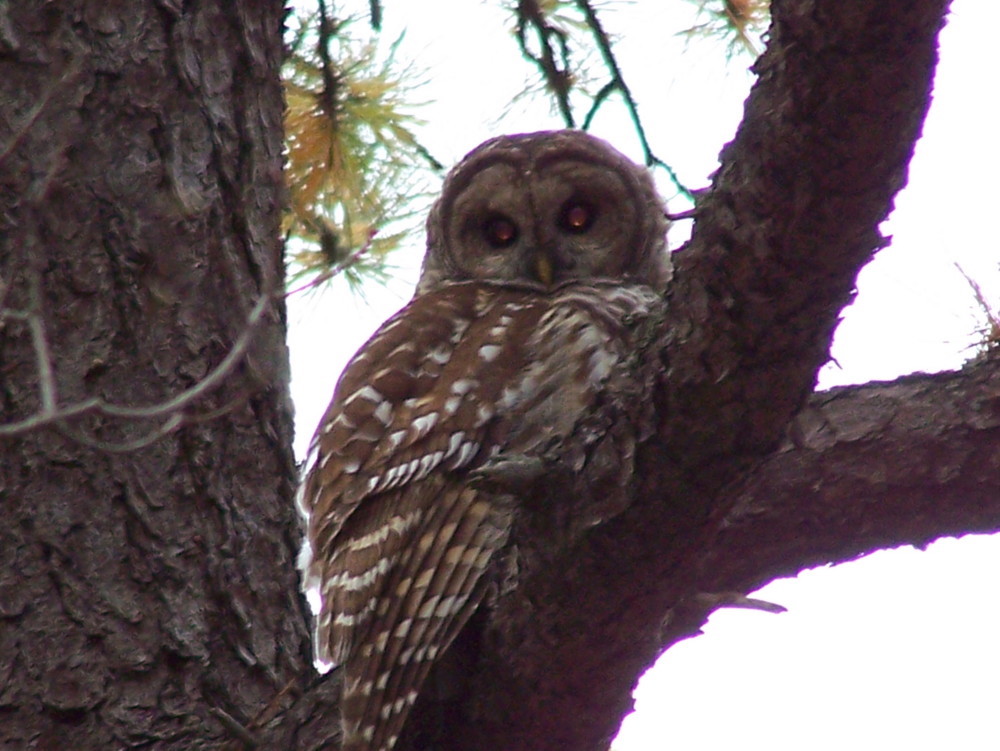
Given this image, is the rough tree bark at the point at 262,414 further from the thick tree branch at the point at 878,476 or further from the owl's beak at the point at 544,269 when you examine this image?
the owl's beak at the point at 544,269

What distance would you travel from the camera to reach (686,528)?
6.19ft

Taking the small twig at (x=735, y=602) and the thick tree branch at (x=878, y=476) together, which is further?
the thick tree branch at (x=878, y=476)

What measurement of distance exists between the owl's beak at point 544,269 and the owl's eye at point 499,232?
177mm

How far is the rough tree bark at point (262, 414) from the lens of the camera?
1.72 meters

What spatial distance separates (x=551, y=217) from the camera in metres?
3.54

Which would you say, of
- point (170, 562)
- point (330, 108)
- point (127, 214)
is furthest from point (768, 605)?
point (330, 108)

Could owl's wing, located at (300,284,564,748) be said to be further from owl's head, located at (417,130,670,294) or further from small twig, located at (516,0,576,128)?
small twig, located at (516,0,576,128)

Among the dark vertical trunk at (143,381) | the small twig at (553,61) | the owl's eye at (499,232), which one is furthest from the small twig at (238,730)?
the small twig at (553,61)

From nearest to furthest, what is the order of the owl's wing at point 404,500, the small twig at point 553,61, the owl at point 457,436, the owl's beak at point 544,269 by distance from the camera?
1. the owl at point 457,436
2. the owl's wing at point 404,500
3. the owl's beak at point 544,269
4. the small twig at point 553,61

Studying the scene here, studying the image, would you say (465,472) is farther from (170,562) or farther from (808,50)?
(808,50)

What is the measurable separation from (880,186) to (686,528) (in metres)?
0.54

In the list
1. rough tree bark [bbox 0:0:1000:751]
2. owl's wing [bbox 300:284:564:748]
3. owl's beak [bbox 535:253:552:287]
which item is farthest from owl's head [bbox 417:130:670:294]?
rough tree bark [bbox 0:0:1000:751]

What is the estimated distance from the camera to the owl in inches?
84.1

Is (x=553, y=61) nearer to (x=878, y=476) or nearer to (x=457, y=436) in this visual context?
(x=457, y=436)
